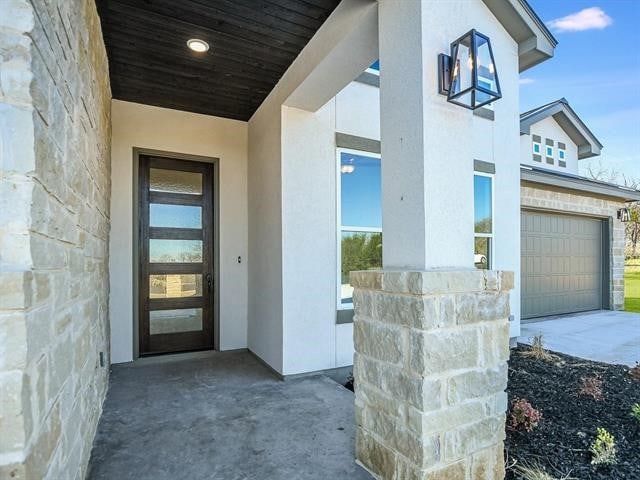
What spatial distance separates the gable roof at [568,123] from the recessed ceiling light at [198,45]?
21.4 feet

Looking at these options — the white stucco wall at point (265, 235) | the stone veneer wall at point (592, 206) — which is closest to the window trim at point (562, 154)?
the stone veneer wall at point (592, 206)

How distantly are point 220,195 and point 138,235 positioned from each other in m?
1.09

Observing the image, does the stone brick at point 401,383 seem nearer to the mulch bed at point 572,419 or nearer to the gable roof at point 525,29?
the mulch bed at point 572,419

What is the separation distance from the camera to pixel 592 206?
7.80 meters

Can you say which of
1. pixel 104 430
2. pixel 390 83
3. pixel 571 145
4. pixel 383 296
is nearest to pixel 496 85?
pixel 390 83

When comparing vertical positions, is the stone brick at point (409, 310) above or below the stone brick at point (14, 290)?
below

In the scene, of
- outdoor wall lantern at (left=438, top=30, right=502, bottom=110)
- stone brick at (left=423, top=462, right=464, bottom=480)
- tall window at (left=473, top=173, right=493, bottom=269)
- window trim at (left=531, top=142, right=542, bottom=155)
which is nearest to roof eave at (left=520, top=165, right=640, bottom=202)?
window trim at (left=531, top=142, right=542, bottom=155)

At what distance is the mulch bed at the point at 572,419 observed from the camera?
2.19 m

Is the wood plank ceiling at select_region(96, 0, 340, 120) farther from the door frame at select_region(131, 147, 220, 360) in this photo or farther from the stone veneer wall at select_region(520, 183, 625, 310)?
the stone veneer wall at select_region(520, 183, 625, 310)

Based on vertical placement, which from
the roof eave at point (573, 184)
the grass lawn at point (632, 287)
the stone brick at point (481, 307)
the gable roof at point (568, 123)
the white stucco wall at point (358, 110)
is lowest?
the grass lawn at point (632, 287)

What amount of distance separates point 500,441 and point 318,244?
2459 mm

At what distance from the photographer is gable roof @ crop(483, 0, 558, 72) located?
4879 millimetres

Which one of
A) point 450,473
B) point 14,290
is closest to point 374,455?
point 450,473

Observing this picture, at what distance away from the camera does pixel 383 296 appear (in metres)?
2.00
